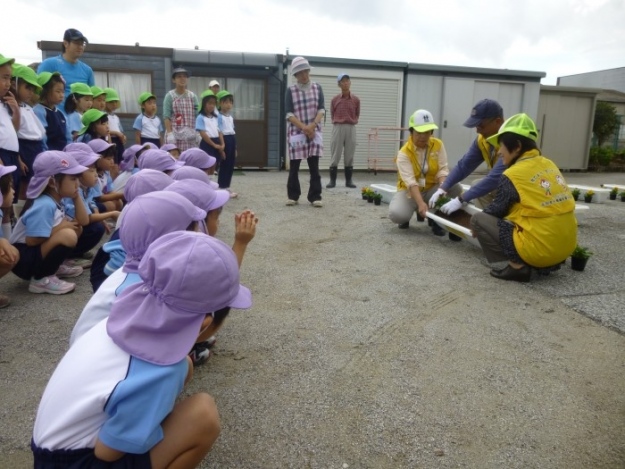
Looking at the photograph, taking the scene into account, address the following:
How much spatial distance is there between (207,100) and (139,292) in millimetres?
5967

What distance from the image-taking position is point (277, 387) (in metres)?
2.18

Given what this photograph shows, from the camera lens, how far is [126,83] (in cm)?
1115

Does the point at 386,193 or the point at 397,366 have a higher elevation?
the point at 386,193

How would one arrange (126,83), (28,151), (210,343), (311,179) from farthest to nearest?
(126,83)
(311,179)
(28,151)
(210,343)

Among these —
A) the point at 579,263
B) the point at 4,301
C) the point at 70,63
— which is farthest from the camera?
the point at 70,63

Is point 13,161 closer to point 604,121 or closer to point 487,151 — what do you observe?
point 487,151

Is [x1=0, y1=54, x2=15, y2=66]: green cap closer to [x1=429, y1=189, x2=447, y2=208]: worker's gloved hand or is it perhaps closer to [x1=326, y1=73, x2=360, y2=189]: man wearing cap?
[x1=429, y1=189, x2=447, y2=208]: worker's gloved hand

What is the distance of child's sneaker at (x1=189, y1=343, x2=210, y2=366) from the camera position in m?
2.33

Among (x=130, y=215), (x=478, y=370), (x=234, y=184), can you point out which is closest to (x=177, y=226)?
(x=130, y=215)

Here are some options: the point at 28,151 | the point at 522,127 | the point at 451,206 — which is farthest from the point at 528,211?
the point at 28,151

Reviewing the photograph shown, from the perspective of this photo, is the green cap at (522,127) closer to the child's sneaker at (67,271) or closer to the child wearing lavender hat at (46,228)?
the child wearing lavender hat at (46,228)

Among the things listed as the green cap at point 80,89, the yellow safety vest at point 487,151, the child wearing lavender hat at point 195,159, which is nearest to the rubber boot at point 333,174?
the child wearing lavender hat at point 195,159

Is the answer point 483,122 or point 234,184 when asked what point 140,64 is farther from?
point 483,122

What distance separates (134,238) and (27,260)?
6.40ft
